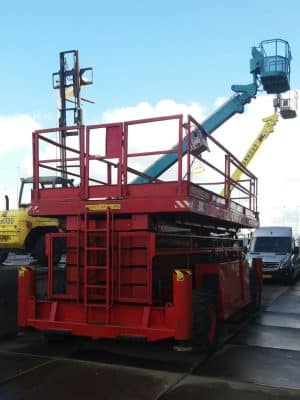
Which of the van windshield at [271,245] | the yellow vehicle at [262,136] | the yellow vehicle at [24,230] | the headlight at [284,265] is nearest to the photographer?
the yellow vehicle at [24,230]

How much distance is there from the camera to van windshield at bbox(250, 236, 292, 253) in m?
20.1

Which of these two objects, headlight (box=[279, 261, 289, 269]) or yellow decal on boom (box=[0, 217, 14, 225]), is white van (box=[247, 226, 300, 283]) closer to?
headlight (box=[279, 261, 289, 269])

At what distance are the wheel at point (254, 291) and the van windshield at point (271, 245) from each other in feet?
27.4

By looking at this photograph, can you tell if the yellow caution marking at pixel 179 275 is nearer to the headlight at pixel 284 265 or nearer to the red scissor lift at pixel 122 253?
the red scissor lift at pixel 122 253

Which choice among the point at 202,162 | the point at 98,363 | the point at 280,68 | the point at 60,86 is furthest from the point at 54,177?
the point at 280,68

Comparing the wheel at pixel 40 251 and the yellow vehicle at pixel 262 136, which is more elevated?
the yellow vehicle at pixel 262 136

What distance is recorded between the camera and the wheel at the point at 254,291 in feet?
38.1

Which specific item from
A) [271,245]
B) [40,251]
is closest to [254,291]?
[40,251]

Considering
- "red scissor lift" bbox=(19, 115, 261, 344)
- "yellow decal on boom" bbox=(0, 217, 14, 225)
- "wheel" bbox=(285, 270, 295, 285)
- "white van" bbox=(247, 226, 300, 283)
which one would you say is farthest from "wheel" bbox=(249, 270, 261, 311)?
"wheel" bbox=(285, 270, 295, 285)

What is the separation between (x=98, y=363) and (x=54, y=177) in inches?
254

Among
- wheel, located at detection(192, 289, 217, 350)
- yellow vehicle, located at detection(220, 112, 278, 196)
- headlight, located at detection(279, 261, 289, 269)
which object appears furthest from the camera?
yellow vehicle, located at detection(220, 112, 278, 196)

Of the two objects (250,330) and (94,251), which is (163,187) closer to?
(94,251)

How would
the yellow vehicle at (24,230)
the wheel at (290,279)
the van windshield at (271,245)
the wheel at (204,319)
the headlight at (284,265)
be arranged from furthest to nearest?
the van windshield at (271,245)
the wheel at (290,279)
the headlight at (284,265)
the yellow vehicle at (24,230)
the wheel at (204,319)

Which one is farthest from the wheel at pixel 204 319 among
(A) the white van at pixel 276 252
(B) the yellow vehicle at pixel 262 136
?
(B) the yellow vehicle at pixel 262 136
